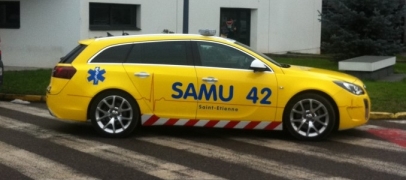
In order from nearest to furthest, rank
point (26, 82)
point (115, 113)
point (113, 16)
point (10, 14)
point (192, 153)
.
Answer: point (192, 153), point (115, 113), point (26, 82), point (10, 14), point (113, 16)

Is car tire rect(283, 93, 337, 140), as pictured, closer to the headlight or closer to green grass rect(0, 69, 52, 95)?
the headlight

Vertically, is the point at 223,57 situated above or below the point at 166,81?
above

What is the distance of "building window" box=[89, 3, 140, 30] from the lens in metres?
21.7

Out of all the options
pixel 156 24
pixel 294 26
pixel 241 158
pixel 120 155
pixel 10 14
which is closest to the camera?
pixel 241 158

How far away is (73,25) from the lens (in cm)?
2091

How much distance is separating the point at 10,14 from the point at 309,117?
543 inches

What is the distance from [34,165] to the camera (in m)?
8.15

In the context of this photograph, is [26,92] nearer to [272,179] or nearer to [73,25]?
[73,25]

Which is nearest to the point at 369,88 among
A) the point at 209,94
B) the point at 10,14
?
the point at 209,94

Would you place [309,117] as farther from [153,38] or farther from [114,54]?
[114,54]

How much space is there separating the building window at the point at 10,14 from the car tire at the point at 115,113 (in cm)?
1206

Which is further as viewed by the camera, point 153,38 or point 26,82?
point 26,82

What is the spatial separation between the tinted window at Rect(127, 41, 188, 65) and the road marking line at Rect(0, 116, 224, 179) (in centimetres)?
139

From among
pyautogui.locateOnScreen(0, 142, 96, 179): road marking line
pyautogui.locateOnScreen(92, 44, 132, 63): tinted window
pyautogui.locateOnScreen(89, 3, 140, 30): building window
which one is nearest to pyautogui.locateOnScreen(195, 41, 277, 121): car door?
pyautogui.locateOnScreen(92, 44, 132, 63): tinted window
